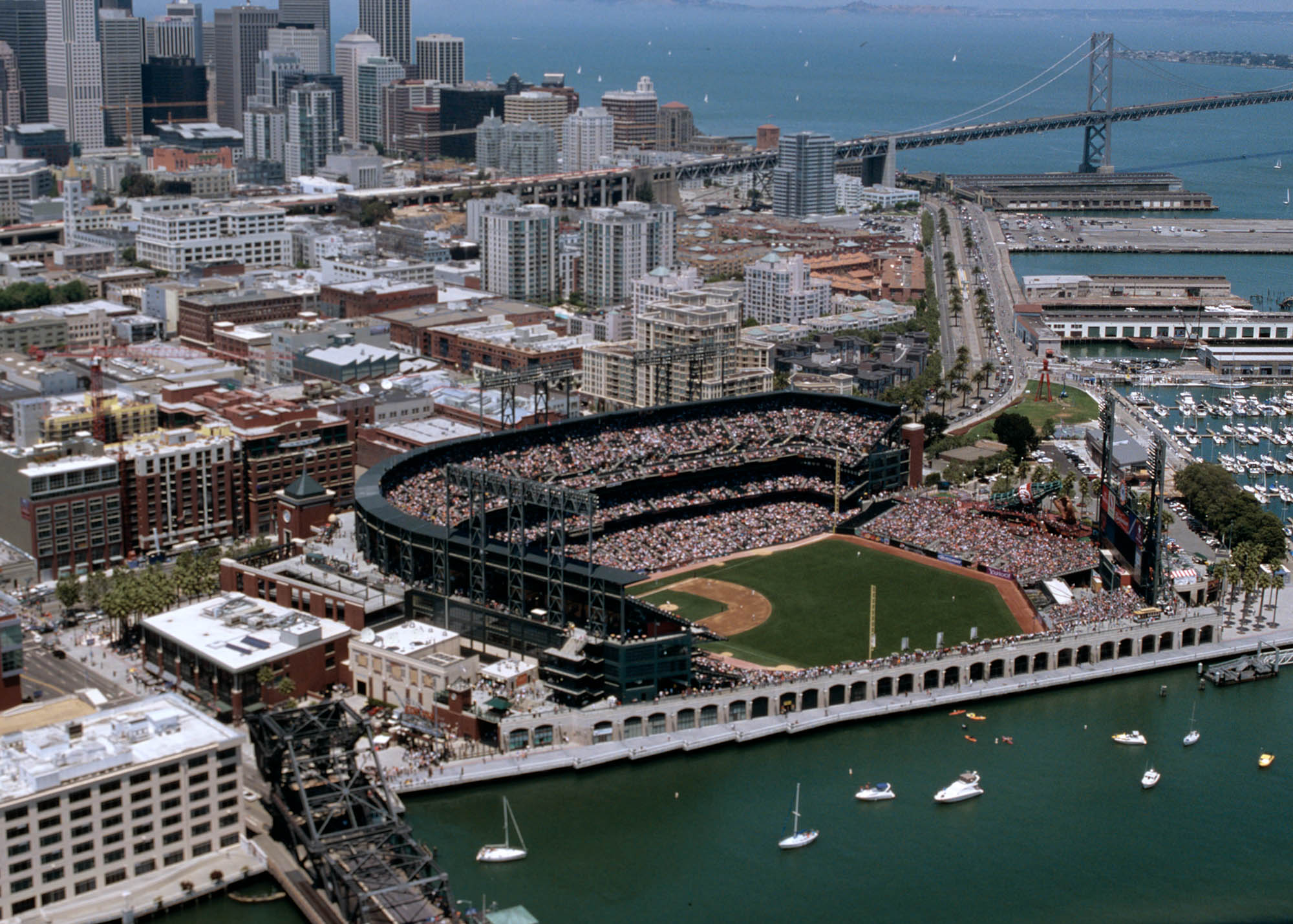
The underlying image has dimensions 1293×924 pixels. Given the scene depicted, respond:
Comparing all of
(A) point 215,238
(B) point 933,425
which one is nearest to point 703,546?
(B) point 933,425

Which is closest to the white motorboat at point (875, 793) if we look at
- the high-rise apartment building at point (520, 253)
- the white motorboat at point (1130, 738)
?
the white motorboat at point (1130, 738)

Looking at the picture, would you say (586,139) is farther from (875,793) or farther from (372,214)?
Result: (875,793)

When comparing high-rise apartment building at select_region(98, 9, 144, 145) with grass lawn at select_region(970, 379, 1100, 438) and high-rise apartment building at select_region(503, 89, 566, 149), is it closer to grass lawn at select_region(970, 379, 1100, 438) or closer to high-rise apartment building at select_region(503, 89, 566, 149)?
high-rise apartment building at select_region(503, 89, 566, 149)

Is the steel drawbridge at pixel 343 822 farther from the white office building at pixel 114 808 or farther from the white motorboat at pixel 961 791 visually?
the white motorboat at pixel 961 791

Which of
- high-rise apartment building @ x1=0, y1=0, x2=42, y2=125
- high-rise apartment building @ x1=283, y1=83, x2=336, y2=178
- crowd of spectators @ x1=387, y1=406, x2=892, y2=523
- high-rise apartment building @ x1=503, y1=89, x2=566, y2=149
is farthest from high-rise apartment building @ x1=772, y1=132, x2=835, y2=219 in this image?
high-rise apartment building @ x1=0, y1=0, x2=42, y2=125

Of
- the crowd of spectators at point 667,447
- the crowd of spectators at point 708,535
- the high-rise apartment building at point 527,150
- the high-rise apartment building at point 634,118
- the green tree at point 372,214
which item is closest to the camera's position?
the crowd of spectators at point 708,535

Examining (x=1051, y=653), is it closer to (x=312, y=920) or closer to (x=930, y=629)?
(x=930, y=629)
